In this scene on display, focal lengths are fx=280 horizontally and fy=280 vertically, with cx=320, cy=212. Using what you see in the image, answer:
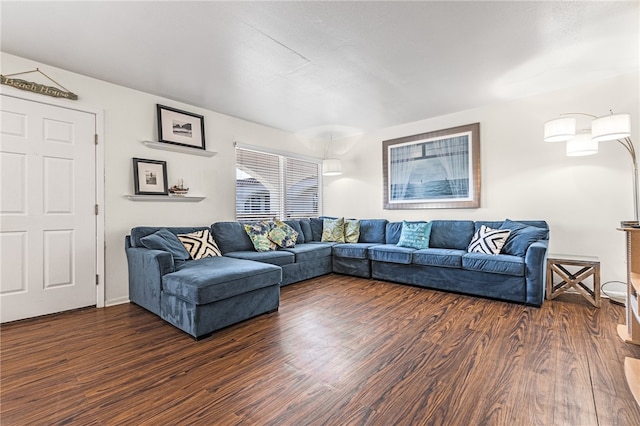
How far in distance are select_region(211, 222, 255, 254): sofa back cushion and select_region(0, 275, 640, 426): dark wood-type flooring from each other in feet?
3.95

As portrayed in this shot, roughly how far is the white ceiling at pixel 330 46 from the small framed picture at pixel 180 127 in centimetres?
21

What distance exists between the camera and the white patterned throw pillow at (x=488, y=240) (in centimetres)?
336

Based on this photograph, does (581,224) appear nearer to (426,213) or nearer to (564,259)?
(564,259)

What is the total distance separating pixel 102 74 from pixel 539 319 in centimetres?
496

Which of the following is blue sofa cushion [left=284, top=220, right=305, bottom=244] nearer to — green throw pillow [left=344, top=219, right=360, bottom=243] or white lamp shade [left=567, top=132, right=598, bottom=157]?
green throw pillow [left=344, top=219, right=360, bottom=243]

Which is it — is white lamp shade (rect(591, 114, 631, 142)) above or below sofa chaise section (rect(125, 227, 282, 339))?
above

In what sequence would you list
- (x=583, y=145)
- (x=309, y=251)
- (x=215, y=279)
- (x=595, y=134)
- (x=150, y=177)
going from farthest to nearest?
(x=309, y=251) → (x=150, y=177) → (x=583, y=145) → (x=595, y=134) → (x=215, y=279)

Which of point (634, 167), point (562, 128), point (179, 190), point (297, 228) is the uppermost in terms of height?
point (562, 128)

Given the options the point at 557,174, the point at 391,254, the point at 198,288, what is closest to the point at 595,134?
the point at 557,174

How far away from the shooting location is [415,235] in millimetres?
4051

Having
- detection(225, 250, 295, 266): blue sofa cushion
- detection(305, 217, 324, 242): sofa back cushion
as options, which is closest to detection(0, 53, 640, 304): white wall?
detection(225, 250, 295, 266): blue sofa cushion

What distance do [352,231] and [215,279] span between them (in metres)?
2.92

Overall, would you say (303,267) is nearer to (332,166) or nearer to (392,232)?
(392,232)

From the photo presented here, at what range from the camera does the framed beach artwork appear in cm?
411
